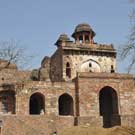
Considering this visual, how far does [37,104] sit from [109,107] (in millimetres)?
6552

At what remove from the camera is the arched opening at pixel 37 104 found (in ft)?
102

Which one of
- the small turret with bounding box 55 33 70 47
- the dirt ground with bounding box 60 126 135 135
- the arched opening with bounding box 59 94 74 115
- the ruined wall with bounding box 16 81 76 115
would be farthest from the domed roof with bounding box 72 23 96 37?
the dirt ground with bounding box 60 126 135 135

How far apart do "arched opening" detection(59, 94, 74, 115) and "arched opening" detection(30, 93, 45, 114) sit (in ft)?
6.49

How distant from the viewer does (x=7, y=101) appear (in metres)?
30.9

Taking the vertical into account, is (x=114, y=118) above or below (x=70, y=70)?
below

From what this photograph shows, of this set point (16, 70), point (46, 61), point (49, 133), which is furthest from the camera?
point (46, 61)

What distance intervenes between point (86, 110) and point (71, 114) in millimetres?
1472

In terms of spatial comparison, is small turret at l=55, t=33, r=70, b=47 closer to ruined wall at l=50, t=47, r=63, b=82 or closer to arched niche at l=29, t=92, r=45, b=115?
ruined wall at l=50, t=47, r=63, b=82

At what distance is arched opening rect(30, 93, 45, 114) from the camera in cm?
3112

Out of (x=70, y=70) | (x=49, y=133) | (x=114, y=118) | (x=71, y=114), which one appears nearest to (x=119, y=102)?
(x=114, y=118)

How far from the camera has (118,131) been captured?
Result: 76.2 feet

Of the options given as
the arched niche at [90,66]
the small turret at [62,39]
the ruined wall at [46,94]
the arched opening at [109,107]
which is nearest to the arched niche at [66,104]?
the ruined wall at [46,94]

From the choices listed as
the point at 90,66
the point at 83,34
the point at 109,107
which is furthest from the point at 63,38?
the point at 109,107

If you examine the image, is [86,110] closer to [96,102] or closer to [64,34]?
[96,102]
